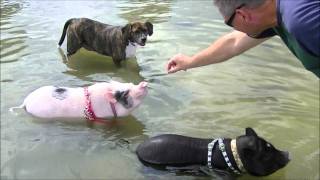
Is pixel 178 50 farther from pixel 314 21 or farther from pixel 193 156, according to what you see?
pixel 314 21

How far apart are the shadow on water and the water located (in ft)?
0.05

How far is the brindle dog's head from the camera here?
23.2 feet

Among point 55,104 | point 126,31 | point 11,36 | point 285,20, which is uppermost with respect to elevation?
point 285,20

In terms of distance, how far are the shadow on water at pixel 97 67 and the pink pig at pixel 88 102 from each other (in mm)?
1417

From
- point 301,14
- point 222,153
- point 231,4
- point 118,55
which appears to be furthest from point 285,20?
point 118,55

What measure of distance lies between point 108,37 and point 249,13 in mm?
4706

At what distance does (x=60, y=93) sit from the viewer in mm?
5359

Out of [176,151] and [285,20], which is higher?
[285,20]

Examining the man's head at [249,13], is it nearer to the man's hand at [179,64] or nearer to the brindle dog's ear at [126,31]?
the man's hand at [179,64]

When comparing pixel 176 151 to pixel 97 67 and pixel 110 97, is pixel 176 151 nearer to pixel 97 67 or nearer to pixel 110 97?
pixel 110 97

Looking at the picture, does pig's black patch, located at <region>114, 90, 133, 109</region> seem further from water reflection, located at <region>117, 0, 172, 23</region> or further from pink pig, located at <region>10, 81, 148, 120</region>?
water reflection, located at <region>117, 0, 172, 23</region>

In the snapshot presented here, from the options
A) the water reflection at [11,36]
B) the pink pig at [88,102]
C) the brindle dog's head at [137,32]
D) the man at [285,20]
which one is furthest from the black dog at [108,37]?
the man at [285,20]

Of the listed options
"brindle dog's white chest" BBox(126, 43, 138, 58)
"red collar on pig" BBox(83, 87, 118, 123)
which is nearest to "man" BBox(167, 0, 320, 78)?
"red collar on pig" BBox(83, 87, 118, 123)

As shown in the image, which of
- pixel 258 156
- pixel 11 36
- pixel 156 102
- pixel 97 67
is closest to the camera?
pixel 258 156
